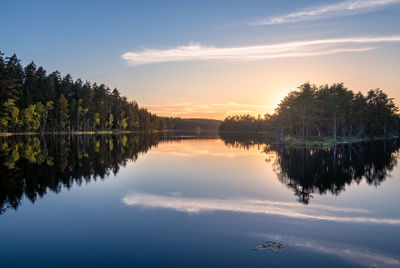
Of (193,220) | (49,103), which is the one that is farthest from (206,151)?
(49,103)

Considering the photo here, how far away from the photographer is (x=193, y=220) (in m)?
14.4

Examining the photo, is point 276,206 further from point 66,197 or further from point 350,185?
point 66,197

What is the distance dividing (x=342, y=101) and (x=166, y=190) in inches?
3238

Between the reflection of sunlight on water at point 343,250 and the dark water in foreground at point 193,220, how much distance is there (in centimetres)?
4

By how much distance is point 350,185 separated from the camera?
23.9 meters

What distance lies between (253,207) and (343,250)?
6.52 meters

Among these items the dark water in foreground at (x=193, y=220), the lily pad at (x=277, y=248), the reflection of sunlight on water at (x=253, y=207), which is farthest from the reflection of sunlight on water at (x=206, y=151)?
the lily pad at (x=277, y=248)

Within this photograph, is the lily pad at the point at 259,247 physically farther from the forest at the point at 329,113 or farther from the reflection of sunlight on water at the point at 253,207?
the forest at the point at 329,113

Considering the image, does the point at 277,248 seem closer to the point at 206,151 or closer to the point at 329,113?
the point at 206,151

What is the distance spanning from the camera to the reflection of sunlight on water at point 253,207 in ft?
49.6

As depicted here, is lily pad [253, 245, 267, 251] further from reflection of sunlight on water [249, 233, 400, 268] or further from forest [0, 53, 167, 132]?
forest [0, 53, 167, 132]

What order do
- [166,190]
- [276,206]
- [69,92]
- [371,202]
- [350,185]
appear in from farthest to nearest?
[69,92], [350,185], [166,190], [371,202], [276,206]

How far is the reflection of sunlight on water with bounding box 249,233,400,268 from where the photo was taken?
33.1ft

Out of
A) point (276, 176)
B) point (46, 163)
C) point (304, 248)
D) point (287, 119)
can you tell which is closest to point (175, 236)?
point (304, 248)
